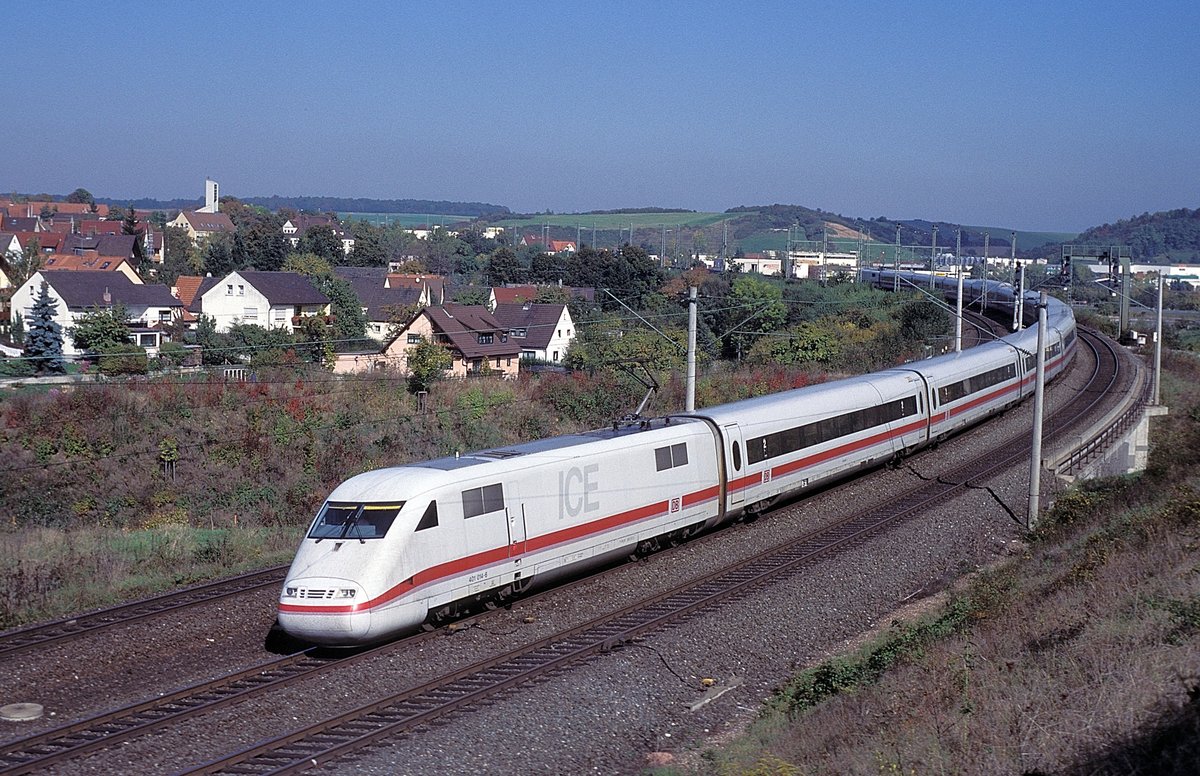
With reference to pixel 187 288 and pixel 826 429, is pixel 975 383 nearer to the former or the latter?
pixel 826 429

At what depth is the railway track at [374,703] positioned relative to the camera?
11.3 metres

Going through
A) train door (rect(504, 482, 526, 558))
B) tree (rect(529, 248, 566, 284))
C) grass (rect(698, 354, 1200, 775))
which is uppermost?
tree (rect(529, 248, 566, 284))

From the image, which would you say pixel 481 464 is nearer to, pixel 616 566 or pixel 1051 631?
pixel 616 566

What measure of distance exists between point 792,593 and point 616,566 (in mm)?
3218

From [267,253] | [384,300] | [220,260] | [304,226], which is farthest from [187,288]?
[304,226]

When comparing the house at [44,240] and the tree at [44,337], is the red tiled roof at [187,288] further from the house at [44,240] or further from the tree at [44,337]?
the house at [44,240]

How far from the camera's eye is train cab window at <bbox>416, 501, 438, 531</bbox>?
14.7 meters

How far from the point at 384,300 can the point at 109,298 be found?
61.8 feet

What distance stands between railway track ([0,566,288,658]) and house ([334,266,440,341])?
140 feet

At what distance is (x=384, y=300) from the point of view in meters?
74.8

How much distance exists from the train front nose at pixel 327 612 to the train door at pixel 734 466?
917 centimetres

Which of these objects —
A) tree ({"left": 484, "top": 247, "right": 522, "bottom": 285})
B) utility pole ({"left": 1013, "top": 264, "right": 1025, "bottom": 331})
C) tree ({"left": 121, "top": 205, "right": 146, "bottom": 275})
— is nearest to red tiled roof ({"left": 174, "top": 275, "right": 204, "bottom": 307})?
tree ({"left": 121, "top": 205, "right": 146, "bottom": 275})

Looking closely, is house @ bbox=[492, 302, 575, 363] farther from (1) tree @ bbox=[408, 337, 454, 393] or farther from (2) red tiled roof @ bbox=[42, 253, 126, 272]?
(2) red tiled roof @ bbox=[42, 253, 126, 272]

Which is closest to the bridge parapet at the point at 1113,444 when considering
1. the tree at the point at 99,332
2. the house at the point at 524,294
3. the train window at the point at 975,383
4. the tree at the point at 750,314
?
the train window at the point at 975,383
